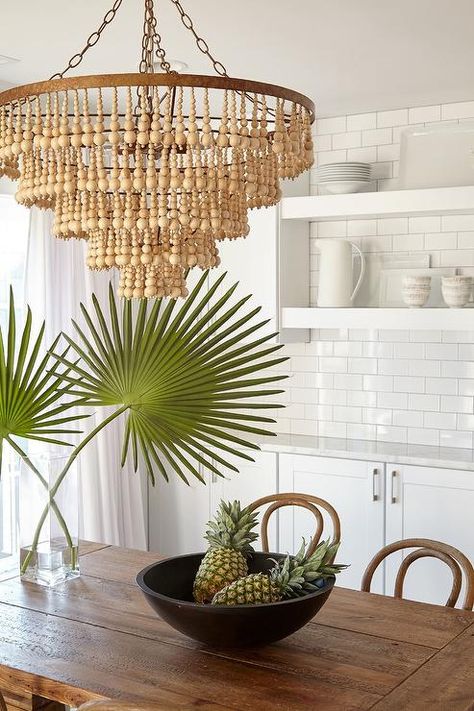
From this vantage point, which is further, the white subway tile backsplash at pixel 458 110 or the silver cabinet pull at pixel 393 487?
the white subway tile backsplash at pixel 458 110

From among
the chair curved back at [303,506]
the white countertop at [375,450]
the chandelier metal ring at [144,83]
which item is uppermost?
the chandelier metal ring at [144,83]

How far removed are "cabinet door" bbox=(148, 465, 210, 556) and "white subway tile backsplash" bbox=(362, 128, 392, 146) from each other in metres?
1.95

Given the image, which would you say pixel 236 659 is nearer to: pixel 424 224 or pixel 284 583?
pixel 284 583

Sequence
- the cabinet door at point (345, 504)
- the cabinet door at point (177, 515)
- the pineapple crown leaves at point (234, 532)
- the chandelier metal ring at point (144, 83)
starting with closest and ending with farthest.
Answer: the chandelier metal ring at point (144, 83)
the pineapple crown leaves at point (234, 532)
the cabinet door at point (345, 504)
the cabinet door at point (177, 515)

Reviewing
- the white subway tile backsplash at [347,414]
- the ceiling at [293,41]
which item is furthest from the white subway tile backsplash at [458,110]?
the white subway tile backsplash at [347,414]

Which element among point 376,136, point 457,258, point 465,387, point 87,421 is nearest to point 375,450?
point 465,387

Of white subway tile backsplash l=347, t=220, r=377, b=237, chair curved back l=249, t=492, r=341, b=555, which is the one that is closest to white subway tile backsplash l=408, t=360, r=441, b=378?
white subway tile backsplash l=347, t=220, r=377, b=237

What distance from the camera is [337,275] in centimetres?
477

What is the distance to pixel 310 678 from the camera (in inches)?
83.7

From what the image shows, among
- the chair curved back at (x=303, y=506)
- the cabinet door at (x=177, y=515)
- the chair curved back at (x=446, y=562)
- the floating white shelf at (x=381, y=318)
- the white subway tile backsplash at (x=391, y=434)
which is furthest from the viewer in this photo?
the cabinet door at (x=177, y=515)

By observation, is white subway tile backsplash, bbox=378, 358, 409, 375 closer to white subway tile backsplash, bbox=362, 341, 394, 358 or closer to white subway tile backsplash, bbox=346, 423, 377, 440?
white subway tile backsplash, bbox=362, 341, 394, 358

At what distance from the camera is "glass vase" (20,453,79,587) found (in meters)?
2.81

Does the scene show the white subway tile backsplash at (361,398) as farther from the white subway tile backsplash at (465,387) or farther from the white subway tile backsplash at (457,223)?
the white subway tile backsplash at (457,223)

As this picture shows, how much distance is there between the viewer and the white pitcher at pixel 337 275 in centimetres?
478
